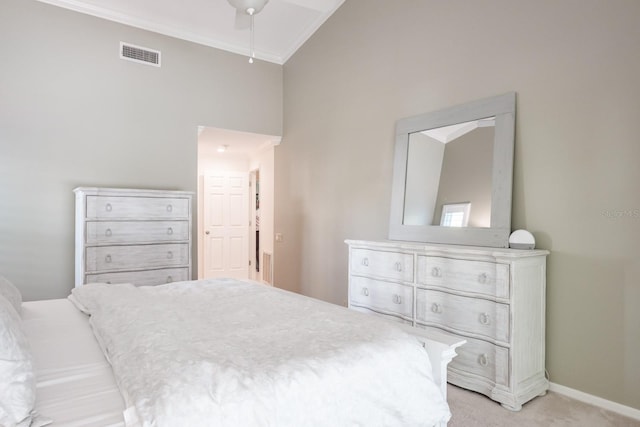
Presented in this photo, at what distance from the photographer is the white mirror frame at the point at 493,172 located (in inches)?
99.3

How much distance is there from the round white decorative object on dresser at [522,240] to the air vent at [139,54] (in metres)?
4.13

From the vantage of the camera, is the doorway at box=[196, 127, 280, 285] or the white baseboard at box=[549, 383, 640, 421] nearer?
the white baseboard at box=[549, 383, 640, 421]

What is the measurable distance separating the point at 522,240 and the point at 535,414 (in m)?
1.00

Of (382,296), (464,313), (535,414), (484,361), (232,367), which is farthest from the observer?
(382,296)

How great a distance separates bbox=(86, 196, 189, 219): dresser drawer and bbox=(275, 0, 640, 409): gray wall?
1.95 metres

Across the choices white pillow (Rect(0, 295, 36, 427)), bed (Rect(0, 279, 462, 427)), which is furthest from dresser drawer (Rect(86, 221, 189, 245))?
white pillow (Rect(0, 295, 36, 427))

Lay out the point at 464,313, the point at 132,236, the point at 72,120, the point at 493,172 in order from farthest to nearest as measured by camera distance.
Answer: the point at 72,120 < the point at 132,236 < the point at 493,172 < the point at 464,313

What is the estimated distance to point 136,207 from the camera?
3613mm

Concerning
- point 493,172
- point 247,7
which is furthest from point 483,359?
point 247,7

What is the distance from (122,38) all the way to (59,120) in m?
1.15

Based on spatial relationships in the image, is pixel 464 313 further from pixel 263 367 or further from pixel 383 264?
pixel 263 367

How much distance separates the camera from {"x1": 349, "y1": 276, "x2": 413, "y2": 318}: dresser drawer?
270cm

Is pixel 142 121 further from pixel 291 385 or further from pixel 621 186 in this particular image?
pixel 621 186

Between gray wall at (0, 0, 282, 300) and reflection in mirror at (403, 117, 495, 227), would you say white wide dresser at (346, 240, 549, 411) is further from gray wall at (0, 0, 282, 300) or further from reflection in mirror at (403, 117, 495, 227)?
gray wall at (0, 0, 282, 300)
